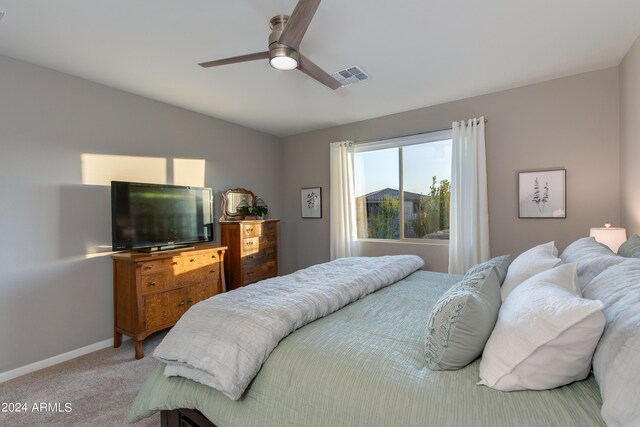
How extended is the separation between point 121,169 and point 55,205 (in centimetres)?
65

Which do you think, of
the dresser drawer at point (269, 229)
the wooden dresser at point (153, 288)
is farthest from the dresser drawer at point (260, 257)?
the wooden dresser at point (153, 288)

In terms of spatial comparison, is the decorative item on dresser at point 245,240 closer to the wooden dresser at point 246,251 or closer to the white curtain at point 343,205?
the wooden dresser at point 246,251

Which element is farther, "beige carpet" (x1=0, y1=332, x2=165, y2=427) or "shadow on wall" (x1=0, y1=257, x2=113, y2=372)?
"shadow on wall" (x1=0, y1=257, x2=113, y2=372)

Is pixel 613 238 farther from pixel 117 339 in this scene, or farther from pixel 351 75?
pixel 117 339

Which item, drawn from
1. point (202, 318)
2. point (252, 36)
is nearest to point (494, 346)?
point (202, 318)

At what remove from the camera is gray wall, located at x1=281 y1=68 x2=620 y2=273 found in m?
2.88

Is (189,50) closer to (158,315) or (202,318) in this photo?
(202,318)

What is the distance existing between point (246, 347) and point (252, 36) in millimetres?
2066

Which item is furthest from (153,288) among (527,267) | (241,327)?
(527,267)

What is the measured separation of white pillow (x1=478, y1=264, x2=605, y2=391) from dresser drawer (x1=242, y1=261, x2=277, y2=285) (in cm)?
323

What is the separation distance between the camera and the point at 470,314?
3.64ft

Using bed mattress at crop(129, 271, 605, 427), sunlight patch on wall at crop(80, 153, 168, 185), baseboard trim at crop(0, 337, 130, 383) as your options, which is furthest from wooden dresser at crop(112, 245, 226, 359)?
bed mattress at crop(129, 271, 605, 427)

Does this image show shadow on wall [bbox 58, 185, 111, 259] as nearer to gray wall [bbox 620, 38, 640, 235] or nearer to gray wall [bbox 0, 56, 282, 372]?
gray wall [bbox 0, 56, 282, 372]

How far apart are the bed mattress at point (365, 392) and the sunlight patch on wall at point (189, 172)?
2.54m
